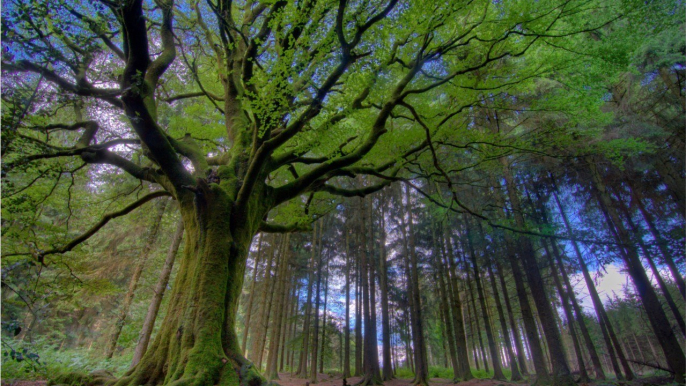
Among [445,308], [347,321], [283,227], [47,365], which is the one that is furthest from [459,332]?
[47,365]

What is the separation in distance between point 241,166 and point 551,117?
938cm

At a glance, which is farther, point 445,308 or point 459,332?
point 445,308

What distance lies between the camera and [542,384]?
8.09 metres

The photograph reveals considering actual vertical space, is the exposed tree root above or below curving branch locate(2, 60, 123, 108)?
below

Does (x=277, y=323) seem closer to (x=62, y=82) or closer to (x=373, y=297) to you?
(x=373, y=297)

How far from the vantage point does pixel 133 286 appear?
28.4ft

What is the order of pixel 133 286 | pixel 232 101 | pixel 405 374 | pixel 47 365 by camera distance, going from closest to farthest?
1. pixel 47 365
2. pixel 232 101
3. pixel 133 286
4. pixel 405 374

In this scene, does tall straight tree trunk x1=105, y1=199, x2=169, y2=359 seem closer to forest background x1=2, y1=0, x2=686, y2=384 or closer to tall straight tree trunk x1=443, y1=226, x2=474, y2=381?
forest background x1=2, y1=0, x2=686, y2=384

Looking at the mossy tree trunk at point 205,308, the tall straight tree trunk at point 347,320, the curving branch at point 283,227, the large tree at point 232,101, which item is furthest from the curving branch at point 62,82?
the tall straight tree trunk at point 347,320

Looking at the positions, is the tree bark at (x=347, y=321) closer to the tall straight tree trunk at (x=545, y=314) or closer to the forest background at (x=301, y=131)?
the forest background at (x=301, y=131)

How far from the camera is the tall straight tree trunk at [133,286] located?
8.02 m

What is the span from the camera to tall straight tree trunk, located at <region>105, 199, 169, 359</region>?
26.3 feet

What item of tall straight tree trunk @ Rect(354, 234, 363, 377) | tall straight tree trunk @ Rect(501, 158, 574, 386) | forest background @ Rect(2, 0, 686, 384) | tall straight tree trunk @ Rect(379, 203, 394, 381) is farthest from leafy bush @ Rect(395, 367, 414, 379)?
tall straight tree trunk @ Rect(501, 158, 574, 386)

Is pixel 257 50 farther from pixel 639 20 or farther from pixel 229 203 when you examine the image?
pixel 639 20
